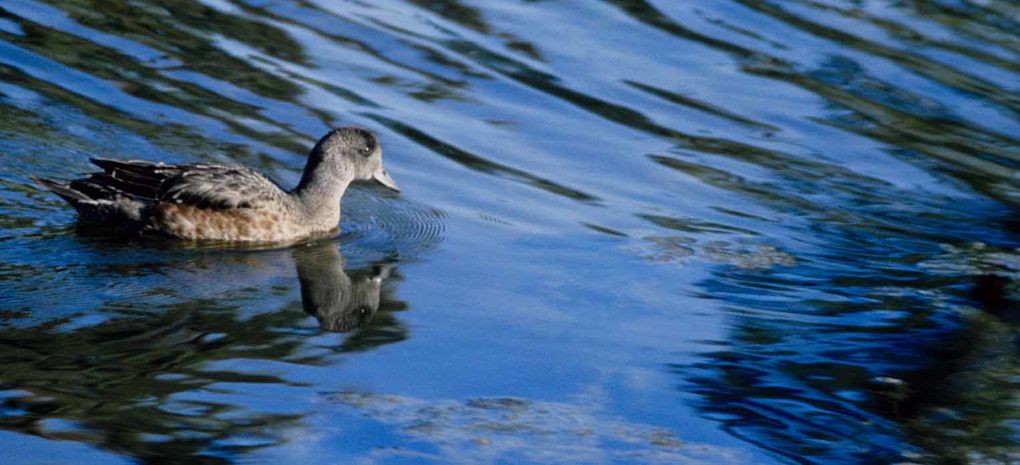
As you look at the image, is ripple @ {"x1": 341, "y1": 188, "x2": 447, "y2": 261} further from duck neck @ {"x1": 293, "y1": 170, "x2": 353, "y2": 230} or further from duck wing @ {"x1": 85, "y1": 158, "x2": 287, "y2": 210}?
duck wing @ {"x1": 85, "y1": 158, "x2": 287, "y2": 210}

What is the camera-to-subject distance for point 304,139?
12352 millimetres

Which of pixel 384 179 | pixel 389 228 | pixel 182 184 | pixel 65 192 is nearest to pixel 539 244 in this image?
pixel 389 228

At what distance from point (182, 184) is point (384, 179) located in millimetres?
Result: 1463

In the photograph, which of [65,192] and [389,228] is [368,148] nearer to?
[389,228]

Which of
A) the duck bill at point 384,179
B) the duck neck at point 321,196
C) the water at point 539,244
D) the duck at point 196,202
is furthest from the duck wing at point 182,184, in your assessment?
the duck bill at point 384,179

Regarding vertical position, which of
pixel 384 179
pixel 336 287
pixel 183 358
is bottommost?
pixel 183 358

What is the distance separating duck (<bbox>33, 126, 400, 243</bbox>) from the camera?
33.9 ft

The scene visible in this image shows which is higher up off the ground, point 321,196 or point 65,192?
point 321,196

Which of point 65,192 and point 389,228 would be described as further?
point 389,228

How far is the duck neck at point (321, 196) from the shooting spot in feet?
35.1

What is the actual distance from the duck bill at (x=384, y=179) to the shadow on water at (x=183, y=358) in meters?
1.48

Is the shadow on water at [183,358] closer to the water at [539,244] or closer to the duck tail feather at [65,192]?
the water at [539,244]

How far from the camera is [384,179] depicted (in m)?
11.2

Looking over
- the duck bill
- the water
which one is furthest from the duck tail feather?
the duck bill
